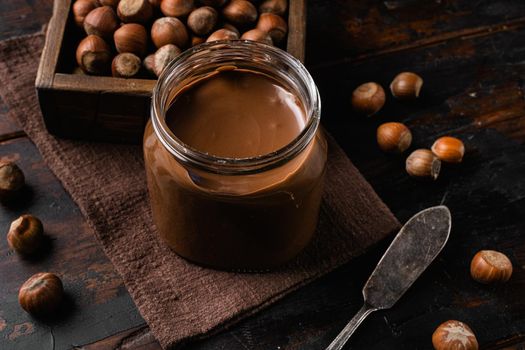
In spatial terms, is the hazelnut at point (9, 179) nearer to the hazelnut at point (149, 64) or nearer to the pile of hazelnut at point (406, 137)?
the hazelnut at point (149, 64)

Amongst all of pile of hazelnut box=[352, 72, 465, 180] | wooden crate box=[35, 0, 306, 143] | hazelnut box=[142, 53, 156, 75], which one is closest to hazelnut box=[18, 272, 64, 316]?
wooden crate box=[35, 0, 306, 143]

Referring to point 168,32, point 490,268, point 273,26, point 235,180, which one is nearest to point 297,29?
point 273,26

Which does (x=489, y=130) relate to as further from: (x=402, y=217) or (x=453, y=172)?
(x=402, y=217)

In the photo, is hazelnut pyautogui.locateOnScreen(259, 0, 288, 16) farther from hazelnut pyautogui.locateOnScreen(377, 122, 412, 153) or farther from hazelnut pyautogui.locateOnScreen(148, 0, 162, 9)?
hazelnut pyautogui.locateOnScreen(377, 122, 412, 153)

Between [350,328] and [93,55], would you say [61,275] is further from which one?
[350,328]

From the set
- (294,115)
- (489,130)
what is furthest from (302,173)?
(489,130)

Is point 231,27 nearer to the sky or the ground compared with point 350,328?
nearer to the sky
